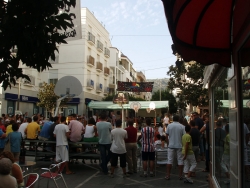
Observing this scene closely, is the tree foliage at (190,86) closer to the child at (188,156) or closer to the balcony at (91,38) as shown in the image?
the child at (188,156)

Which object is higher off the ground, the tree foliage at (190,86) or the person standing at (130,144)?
the tree foliage at (190,86)

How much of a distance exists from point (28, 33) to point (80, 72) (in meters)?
34.3

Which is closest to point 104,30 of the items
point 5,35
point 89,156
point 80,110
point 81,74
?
point 81,74

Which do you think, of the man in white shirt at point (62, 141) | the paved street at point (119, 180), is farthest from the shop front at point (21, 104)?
the man in white shirt at point (62, 141)

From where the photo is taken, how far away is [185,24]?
3717 mm

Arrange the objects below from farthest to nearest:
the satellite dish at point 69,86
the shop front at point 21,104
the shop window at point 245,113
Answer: the shop front at point 21,104, the satellite dish at point 69,86, the shop window at point 245,113

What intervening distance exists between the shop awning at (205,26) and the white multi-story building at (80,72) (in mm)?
27675

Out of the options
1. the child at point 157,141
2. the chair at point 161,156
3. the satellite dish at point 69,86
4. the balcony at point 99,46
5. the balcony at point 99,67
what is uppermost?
the balcony at point 99,46

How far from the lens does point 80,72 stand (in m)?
40.1

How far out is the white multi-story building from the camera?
107ft

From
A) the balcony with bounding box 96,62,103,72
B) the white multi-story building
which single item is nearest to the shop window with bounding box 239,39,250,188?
the white multi-story building

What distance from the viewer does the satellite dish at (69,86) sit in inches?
561

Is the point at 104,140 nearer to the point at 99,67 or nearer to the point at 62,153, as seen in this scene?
the point at 62,153

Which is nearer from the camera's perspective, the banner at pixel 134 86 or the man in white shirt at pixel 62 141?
the man in white shirt at pixel 62 141
